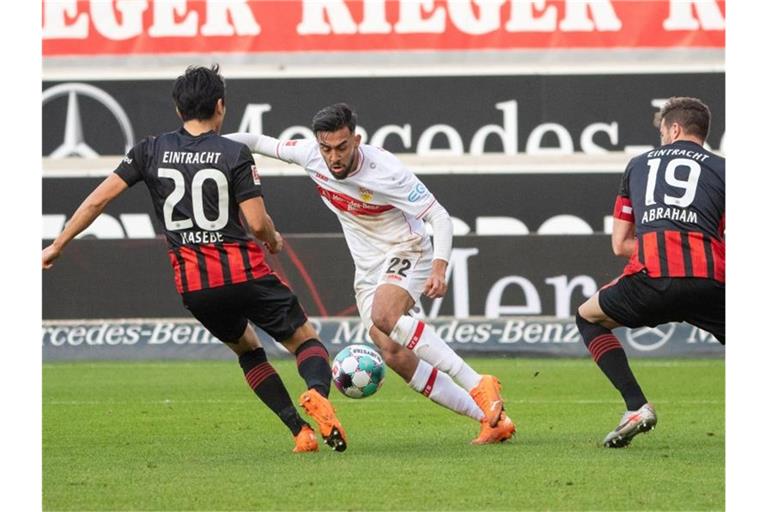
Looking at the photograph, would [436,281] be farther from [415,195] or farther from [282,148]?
[282,148]

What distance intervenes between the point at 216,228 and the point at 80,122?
31.0 feet

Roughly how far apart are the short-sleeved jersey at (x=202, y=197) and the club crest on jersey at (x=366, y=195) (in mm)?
755

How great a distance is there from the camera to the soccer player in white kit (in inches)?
295

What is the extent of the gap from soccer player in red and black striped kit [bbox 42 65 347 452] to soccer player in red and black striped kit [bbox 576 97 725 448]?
5.04 ft

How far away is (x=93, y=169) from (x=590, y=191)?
556 cm

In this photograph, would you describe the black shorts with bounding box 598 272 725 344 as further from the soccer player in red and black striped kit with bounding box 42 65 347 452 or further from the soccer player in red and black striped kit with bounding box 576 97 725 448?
the soccer player in red and black striped kit with bounding box 42 65 347 452

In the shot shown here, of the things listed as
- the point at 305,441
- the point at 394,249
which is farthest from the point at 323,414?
the point at 394,249

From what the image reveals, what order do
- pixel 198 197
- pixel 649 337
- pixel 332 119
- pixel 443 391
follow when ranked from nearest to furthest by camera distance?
pixel 198 197
pixel 332 119
pixel 443 391
pixel 649 337

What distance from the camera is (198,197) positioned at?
7168mm

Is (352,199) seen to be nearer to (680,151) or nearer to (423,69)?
(680,151)

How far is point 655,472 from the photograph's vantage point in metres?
6.48

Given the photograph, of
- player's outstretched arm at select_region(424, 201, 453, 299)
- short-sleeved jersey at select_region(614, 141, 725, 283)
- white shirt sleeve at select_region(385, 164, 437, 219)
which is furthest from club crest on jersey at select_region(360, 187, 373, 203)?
short-sleeved jersey at select_region(614, 141, 725, 283)

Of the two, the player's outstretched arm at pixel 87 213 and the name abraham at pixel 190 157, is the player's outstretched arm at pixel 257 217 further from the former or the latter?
the player's outstretched arm at pixel 87 213

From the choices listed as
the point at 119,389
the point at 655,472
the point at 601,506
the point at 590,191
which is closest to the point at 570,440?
the point at 655,472
